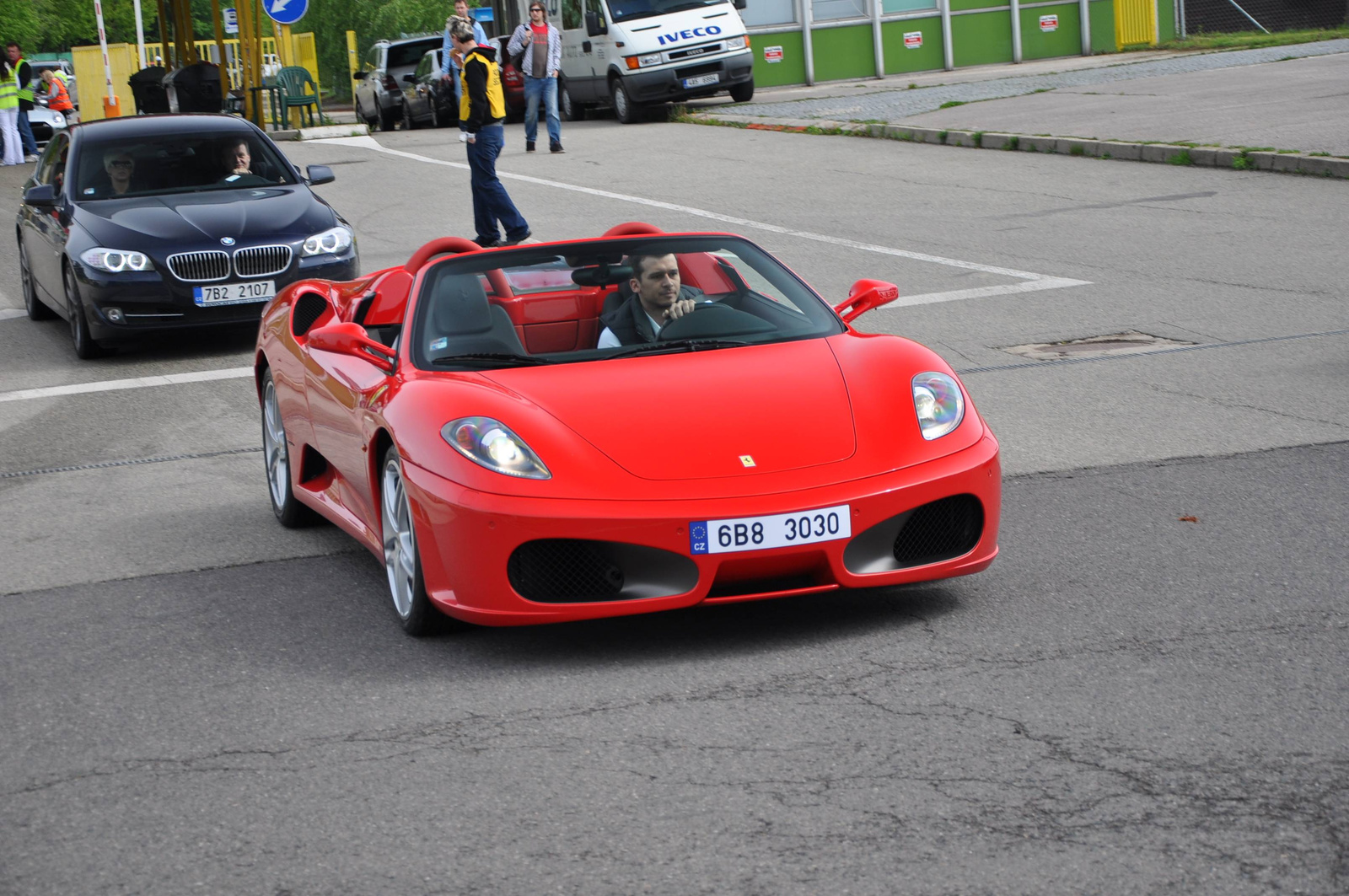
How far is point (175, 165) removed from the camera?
42.5ft

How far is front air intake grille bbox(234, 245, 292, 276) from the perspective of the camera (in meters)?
11.9

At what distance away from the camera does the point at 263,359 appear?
25.2 ft

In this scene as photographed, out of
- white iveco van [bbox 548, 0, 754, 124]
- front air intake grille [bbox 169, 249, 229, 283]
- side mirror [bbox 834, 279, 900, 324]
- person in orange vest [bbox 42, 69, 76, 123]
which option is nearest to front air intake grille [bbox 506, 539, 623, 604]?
side mirror [bbox 834, 279, 900, 324]

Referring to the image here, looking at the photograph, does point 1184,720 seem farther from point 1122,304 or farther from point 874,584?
point 1122,304

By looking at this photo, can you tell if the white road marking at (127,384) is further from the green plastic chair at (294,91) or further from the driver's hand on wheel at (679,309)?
the green plastic chair at (294,91)

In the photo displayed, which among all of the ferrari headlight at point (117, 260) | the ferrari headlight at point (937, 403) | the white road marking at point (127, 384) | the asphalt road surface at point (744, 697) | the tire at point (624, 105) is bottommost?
the asphalt road surface at point (744, 697)

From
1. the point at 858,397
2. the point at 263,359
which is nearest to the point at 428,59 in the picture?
the point at 263,359

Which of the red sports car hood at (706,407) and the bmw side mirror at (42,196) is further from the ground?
the bmw side mirror at (42,196)

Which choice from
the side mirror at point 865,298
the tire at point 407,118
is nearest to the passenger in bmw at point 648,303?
the side mirror at point 865,298

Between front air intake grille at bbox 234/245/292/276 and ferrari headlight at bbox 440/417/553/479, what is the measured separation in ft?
23.3

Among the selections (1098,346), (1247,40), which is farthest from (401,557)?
(1247,40)

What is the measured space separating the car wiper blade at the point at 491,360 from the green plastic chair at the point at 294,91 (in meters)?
26.6

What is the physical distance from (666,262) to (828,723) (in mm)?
2347

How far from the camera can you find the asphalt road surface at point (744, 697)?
361cm
